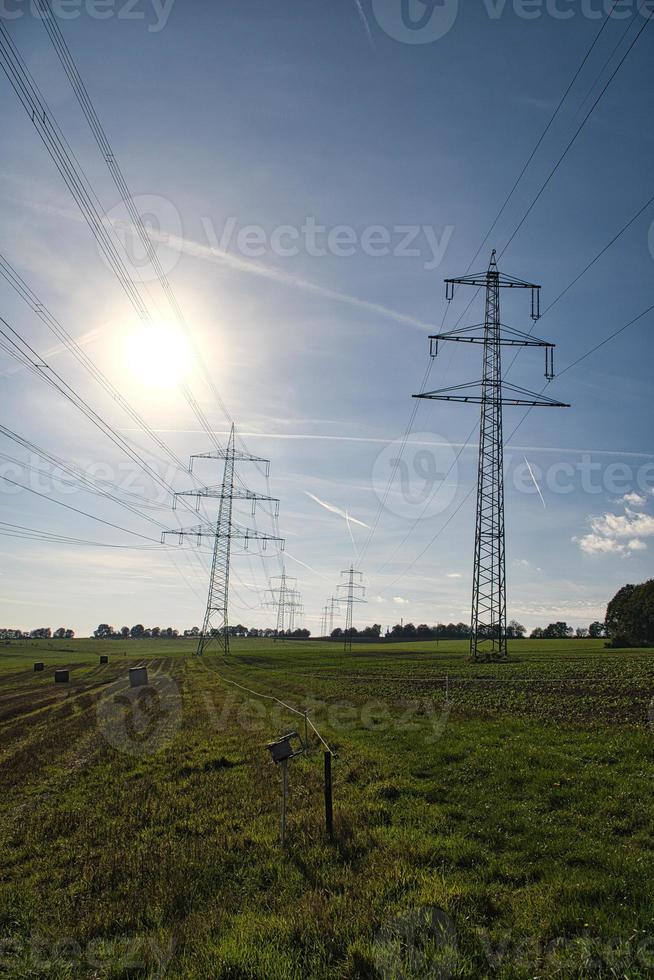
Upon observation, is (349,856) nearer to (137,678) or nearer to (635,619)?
(137,678)

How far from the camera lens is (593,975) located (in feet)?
19.8

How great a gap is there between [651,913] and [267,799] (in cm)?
843

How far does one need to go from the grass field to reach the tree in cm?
11120

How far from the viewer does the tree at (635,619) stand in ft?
382

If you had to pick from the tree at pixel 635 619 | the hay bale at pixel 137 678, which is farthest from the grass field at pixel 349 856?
the tree at pixel 635 619

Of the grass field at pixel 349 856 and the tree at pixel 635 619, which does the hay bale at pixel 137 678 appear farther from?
the tree at pixel 635 619

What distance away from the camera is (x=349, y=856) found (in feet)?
31.7

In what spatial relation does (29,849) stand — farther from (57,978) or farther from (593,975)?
(593,975)

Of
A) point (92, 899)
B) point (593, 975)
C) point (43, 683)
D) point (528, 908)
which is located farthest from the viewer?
point (43, 683)

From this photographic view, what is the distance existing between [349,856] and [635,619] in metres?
130

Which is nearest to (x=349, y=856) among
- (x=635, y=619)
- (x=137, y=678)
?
(x=137, y=678)

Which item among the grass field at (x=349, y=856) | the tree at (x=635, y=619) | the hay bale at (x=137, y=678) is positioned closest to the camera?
the grass field at (x=349, y=856)

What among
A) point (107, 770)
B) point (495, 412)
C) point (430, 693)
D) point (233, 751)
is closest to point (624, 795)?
point (233, 751)

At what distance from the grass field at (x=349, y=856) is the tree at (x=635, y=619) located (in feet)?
365
